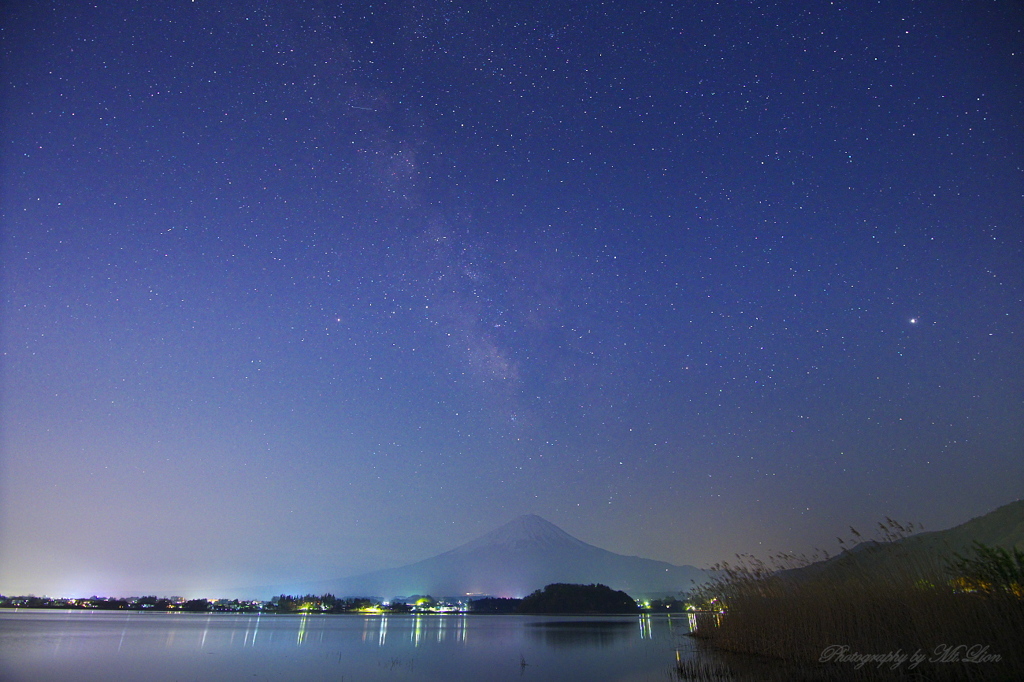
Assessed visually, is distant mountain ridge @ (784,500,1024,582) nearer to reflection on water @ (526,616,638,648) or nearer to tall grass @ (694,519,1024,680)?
tall grass @ (694,519,1024,680)

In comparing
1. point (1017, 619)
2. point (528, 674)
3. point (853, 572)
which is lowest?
point (528, 674)

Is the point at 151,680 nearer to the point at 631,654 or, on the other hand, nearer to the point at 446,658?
the point at 446,658

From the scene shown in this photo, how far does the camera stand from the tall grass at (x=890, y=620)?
945 centimetres

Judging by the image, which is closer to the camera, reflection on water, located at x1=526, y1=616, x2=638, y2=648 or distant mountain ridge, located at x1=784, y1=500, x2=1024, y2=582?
distant mountain ridge, located at x1=784, y1=500, x2=1024, y2=582

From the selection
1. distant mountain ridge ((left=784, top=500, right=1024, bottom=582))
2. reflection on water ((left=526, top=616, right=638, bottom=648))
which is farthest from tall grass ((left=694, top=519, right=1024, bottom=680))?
reflection on water ((left=526, top=616, right=638, bottom=648))

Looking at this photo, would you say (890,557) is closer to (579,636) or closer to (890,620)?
(890,620)

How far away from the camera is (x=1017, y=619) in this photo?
9.21 metres

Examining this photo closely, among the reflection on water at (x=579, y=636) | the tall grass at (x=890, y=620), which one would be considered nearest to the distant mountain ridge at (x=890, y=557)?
the tall grass at (x=890, y=620)

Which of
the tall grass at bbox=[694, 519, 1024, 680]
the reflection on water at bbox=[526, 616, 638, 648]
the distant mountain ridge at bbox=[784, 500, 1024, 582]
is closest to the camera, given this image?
the tall grass at bbox=[694, 519, 1024, 680]

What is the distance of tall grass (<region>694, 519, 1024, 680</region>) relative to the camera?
31.0 ft

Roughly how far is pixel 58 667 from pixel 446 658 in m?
15.0

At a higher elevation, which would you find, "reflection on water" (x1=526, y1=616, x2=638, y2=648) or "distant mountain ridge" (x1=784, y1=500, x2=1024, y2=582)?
"distant mountain ridge" (x1=784, y1=500, x2=1024, y2=582)

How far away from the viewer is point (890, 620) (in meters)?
11.7

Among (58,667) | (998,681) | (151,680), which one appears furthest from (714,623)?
(58,667)
